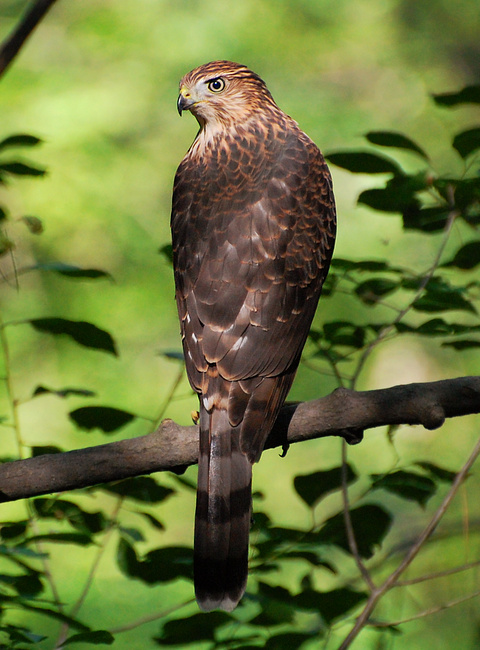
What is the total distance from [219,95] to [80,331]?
1.25 metres

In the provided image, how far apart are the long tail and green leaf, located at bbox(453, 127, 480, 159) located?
3.51ft

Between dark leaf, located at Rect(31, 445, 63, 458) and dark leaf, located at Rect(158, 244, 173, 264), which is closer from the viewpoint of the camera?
dark leaf, located at Rect(31, 445, 63, 458)

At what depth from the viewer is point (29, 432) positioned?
7660mm

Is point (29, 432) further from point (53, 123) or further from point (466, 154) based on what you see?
point (466, 154)

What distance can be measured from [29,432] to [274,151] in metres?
5.35

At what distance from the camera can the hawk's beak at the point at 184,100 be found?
10.2ft

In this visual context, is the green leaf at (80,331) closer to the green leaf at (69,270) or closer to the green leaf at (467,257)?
the green leaf at (69,270)

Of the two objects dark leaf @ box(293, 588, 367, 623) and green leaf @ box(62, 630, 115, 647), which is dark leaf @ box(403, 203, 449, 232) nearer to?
dark leaf @ box(293, 588, 367, 623)

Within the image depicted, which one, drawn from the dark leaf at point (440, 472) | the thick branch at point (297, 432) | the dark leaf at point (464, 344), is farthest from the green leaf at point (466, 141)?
the dark leaf at point (440, 472)

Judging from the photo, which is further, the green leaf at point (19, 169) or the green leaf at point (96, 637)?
the green leaf at point (19, 169)

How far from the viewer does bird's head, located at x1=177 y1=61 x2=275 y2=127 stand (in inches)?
123

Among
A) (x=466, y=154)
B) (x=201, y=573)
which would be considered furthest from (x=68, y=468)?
(x=466, y=154)

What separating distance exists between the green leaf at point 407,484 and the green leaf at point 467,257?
65 cm

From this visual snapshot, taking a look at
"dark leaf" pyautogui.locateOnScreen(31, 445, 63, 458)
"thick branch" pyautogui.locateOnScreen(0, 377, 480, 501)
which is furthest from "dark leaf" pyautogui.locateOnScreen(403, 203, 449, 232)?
"dark leaf" pyautogui.locateOnScreen(31, 445, 63, 458)
